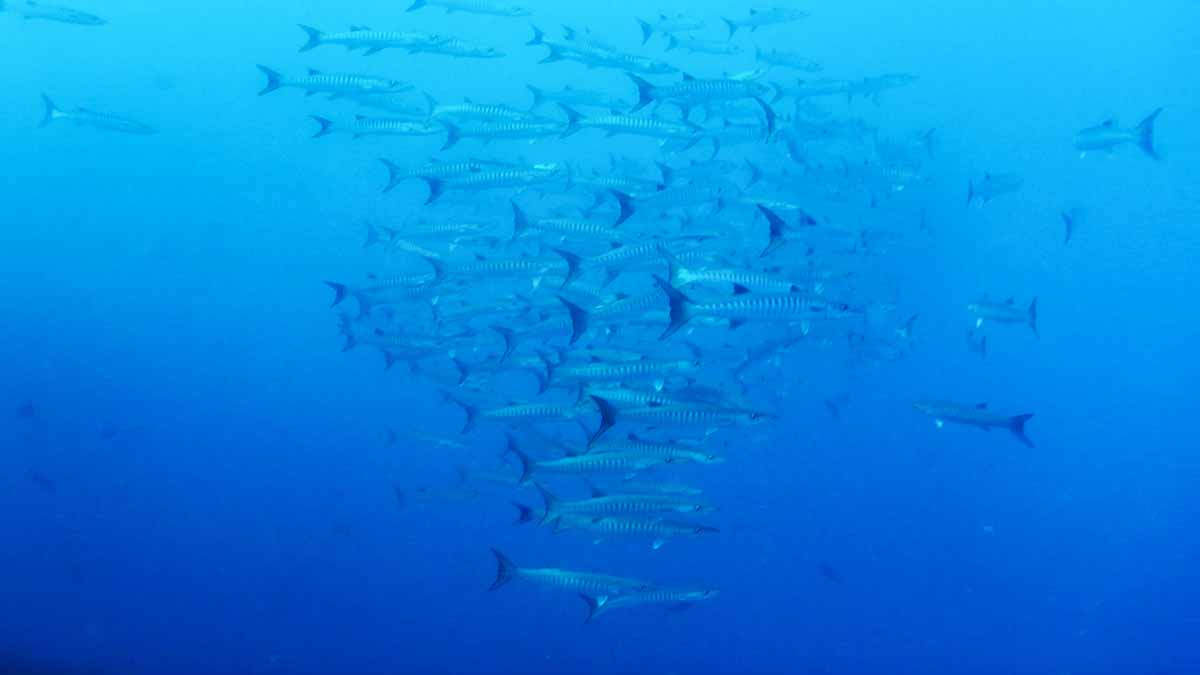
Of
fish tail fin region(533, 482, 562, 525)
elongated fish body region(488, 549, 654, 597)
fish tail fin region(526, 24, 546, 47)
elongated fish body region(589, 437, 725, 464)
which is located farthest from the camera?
fish tail fin region(526, 24, 546, 47)

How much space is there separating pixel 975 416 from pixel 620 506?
10.8ft

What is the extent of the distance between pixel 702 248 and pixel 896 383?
12.6m

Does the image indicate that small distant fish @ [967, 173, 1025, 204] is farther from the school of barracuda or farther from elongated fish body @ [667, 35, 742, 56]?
elongated fish body @ [667, 35, 742, 56]

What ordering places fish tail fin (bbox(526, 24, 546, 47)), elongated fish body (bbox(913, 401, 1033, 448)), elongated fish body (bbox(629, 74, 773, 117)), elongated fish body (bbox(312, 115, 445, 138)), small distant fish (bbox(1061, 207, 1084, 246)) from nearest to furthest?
elongated fish body (bbox(913, 401, 1033, 448)), elongated fish body (bbox(629, 74, 773, 117)), elongated fish body (bbox(312, 115, 445, 138)), fish tail fin (bbox(526, 24, 546, 47)), small distant fish (bbox(1061, 207, 1084, 246))

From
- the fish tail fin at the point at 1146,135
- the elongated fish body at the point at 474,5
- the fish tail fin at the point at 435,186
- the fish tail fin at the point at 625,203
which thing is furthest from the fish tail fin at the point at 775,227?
the fish tail fin at the point at 1146,135

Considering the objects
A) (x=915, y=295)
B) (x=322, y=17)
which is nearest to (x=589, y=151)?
(x=915, y=295)

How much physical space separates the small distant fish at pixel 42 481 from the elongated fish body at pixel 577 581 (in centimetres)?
1031

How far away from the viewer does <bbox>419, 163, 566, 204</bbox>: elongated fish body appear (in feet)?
24.1

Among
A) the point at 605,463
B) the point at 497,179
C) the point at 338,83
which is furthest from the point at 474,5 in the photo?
the point at 605,463

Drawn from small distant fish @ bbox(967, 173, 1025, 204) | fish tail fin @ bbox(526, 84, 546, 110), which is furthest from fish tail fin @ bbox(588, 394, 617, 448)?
small distant fish @ bbox(967, 173, 1025, 204)

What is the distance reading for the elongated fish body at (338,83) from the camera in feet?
28.4

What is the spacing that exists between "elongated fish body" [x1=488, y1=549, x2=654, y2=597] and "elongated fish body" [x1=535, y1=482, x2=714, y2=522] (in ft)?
1.34

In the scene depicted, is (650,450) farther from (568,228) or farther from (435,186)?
(435,186)

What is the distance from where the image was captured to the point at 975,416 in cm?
718
